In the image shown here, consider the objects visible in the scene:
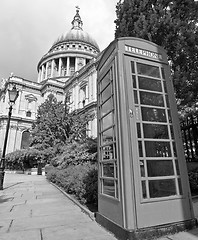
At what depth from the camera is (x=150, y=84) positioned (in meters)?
3.35

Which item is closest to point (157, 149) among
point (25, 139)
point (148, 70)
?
point (148, 70)

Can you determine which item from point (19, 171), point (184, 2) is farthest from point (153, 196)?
point (19, 171)

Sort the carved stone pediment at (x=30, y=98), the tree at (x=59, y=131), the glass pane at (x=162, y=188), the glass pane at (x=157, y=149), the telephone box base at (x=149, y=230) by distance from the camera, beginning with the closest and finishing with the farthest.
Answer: the telephone box base at (x=149, y=230)
the glass pane at (x=162, y=188)
the glass pane at (x=157, y=149)
the tree at (x=59, y=131)
the carved stone pediment at (x=30, y=98)

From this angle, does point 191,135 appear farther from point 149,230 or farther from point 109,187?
point 149,230

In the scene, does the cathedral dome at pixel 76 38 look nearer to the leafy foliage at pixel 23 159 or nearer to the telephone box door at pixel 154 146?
the leafy foliage at pixel 23 159

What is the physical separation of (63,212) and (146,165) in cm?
281

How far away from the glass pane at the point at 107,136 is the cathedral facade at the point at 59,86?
72.3ft

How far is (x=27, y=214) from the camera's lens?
4254mm

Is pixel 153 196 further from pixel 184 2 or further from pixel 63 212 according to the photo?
pixel 184 2

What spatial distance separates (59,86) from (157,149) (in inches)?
1693

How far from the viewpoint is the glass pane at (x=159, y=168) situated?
112 inches

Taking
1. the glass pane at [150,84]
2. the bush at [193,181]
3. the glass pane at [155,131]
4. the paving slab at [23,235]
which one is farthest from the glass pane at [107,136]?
the bush at [193,181]

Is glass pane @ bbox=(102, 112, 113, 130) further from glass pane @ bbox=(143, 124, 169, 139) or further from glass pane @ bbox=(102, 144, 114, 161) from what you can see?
glass pane @ bbox=(143, 124, 169, 139)

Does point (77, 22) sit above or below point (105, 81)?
above
